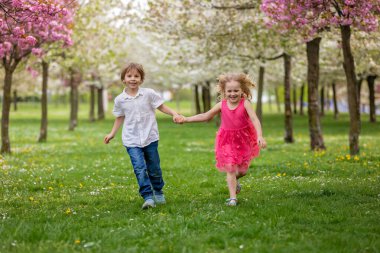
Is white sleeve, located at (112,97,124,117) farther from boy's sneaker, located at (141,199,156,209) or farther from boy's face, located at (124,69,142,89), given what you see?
boy's sneaker, located at (141,199,156,209)

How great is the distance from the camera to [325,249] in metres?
5.89

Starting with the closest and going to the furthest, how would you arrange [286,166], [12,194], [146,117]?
[146,117] < [12,194] < [286,166]

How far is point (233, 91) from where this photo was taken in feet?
28.6

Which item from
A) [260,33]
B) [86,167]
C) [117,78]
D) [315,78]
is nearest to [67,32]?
[86,167]

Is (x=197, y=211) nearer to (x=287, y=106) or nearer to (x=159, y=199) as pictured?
(x=159, y=199)

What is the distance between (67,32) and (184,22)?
18.1ft

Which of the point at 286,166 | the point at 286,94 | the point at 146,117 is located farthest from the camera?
the point at 286,94

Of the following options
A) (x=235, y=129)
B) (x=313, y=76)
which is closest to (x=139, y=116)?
(x=235, y=129)

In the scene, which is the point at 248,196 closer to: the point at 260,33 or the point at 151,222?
the point at 151,222

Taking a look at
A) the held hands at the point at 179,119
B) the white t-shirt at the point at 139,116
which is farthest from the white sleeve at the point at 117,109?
the held hands at the point at 179,119

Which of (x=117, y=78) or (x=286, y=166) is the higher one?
(x=117, y=78)

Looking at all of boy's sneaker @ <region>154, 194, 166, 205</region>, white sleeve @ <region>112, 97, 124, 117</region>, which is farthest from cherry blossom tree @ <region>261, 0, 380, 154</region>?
boy's sneaker @ <region>154, 194, 166, 205</region>

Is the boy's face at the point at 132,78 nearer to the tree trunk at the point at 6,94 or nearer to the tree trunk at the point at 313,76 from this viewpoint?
the tree trunk at the point at 6,94

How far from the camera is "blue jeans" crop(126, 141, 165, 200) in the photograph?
8570mm
